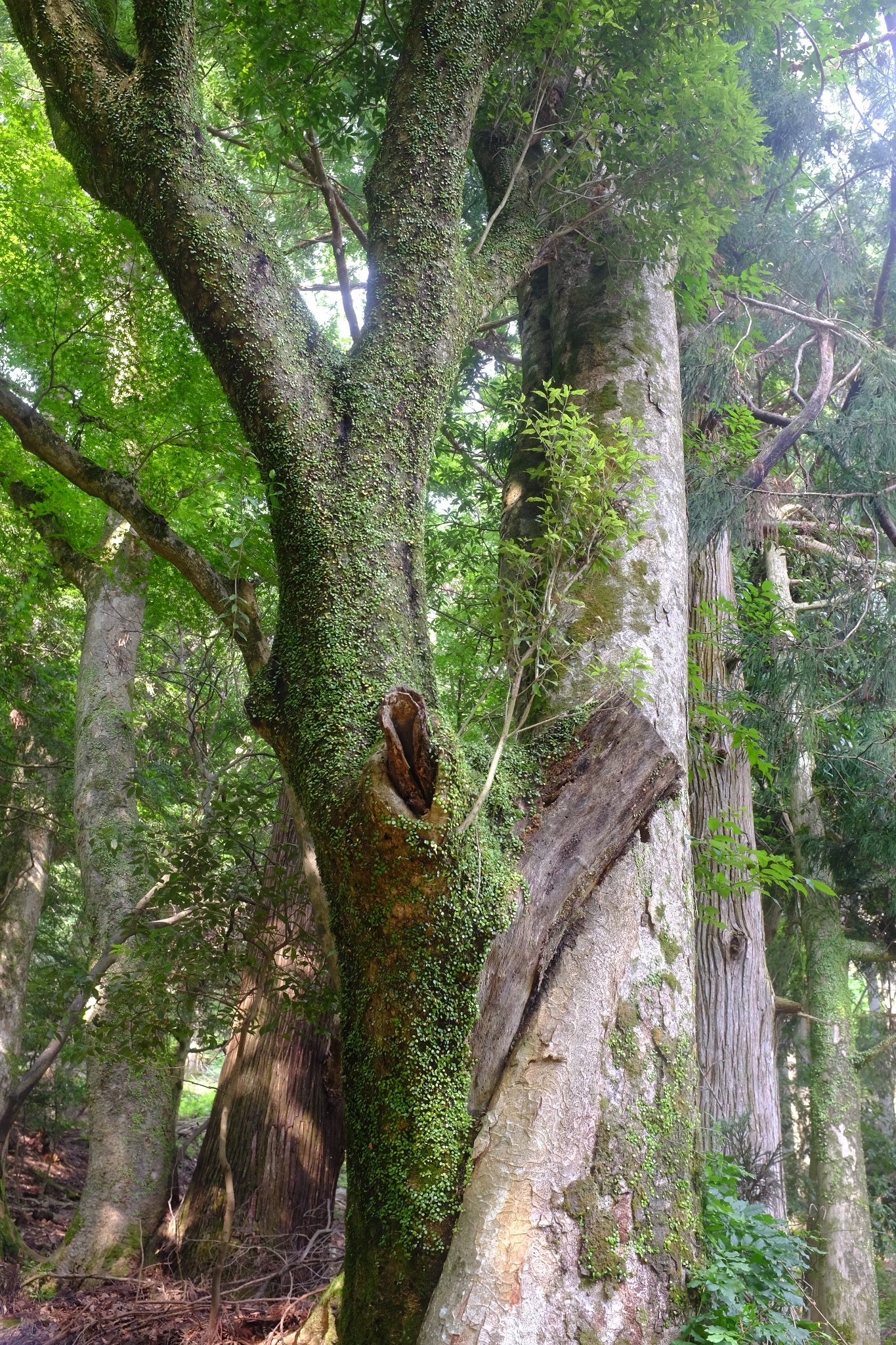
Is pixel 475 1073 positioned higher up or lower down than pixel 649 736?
lower down

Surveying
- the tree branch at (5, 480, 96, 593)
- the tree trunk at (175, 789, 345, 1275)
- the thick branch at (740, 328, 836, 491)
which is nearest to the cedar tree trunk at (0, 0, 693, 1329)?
the thick branch at (740, 328, 836, 491)

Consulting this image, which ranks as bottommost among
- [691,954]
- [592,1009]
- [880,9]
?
[592,1009]

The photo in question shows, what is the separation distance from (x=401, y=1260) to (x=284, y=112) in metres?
4.82

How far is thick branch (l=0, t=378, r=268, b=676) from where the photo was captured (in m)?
3.24

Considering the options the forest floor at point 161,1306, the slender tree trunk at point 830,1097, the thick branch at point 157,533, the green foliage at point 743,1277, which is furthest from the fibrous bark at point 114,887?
the slender tree trunk at point 830,1097

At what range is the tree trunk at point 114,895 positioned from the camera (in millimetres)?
4902

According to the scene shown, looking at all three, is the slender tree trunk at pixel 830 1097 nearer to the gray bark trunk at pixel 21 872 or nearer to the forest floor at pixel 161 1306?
the forest floor at pixel 161 1306

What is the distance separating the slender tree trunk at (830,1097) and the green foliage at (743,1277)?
3782 mm

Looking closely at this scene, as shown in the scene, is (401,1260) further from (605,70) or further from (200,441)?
(605,70)

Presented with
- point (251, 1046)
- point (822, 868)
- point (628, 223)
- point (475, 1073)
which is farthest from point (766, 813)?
point (475, 1073)

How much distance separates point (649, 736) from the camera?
2922 millimetres

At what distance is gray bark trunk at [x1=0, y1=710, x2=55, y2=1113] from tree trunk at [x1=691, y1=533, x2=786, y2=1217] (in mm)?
6105

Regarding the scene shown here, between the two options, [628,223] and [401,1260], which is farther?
[628,223]

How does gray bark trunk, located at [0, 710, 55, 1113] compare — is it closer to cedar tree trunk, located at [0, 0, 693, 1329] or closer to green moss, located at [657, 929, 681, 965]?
cedar tree trunk, located at [0, 0, 693, 1329]
